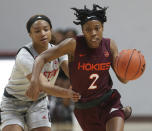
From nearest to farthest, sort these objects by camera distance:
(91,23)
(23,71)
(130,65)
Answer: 1. (130,65)
2. (91,23)
3. (23,71)

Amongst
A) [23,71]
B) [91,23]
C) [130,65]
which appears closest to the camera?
[130,65]

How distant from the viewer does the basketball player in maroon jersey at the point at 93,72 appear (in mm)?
3762

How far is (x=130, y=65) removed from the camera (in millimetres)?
3633

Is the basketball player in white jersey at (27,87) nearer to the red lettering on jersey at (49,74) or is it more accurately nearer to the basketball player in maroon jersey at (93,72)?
the red lettering on jersey at (49,74)

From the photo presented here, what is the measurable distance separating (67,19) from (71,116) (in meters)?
1.92

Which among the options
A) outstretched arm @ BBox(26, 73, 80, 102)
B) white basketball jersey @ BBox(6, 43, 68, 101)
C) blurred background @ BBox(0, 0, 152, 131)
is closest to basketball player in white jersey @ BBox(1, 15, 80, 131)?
white basketball jersey @ BBox(6, 43, 68, 101)

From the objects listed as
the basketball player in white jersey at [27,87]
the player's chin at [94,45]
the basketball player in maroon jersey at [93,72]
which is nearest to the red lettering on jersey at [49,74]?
the basketball player in white jersey at [27,87]

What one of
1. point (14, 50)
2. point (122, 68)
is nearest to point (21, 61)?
point (122, 68)

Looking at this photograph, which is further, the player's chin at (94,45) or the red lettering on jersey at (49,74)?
the red lettering on jersey at (49,74)

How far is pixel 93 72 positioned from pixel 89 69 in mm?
48

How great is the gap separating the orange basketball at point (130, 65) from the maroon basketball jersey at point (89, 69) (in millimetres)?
204

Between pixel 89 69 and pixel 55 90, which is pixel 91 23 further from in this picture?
pixel 55 90

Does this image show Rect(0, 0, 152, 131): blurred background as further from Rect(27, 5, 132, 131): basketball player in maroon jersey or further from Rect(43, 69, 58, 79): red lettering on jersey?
Rect(27, 5, 132, 131): basketball player in maroon jersey

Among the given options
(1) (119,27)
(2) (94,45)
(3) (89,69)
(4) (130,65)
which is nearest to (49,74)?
(3) (89,69)
